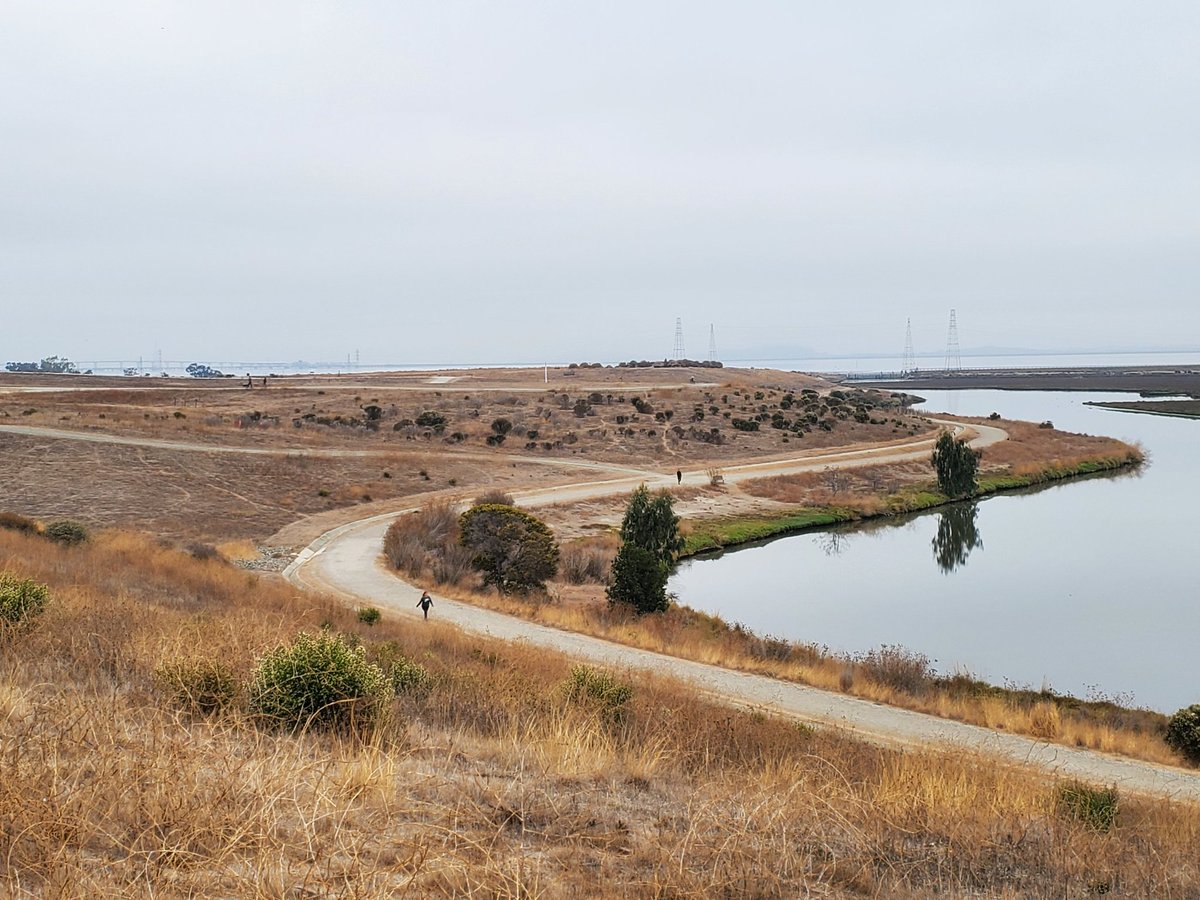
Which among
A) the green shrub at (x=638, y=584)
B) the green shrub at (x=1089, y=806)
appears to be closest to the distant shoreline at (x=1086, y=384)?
the green shrub at (x=638, y=584)

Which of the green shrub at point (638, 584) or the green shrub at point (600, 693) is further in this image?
the green shrub at point (638, 584)

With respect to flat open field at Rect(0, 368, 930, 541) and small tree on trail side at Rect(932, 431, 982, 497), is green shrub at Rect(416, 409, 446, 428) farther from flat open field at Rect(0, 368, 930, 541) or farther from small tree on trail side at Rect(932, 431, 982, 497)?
small tree on trail side at Rect(932, 431, 982, 497)

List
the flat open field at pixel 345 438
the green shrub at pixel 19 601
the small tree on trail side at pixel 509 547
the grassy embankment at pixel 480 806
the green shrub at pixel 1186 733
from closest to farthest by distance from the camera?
1. the grassy embankment at pixel 480 806
2. the green shrub at pixel 19 601
3. the green shrub at pixel 1186 733
4. the small tree on trail side at pixel 509 547
5. the flat open field at pixel 345 438

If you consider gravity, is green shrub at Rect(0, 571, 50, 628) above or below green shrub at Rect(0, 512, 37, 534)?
above

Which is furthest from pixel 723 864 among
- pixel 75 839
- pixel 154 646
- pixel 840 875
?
pixel 154 646

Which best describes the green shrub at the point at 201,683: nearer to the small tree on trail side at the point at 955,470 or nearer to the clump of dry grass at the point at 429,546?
the clump of dry grass at the point at 429,546

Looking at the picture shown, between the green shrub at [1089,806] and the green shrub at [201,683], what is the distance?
771 centimetres

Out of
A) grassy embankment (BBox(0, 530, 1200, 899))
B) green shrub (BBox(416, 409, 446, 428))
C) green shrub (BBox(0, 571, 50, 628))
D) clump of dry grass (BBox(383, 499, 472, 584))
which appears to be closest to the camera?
grassy embankment (BBox(0, 530, 1200, 899))

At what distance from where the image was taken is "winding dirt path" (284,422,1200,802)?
1281cm

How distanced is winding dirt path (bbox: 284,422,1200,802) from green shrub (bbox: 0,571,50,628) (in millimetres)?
8881

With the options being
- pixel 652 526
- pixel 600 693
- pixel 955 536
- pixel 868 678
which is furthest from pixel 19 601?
pixel 955 536

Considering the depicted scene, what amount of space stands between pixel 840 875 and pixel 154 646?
24.4 ft

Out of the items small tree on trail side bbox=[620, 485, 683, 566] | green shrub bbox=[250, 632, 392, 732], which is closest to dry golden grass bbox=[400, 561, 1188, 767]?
small tree on trail side bbox=[620, 485, 683, 566]

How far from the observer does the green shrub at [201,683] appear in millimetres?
8039
